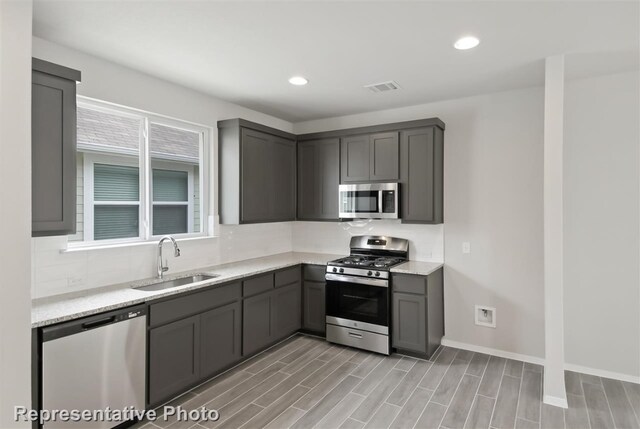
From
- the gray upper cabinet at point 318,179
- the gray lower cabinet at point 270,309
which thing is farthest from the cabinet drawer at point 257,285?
the gray upper cabinet at point 318,179

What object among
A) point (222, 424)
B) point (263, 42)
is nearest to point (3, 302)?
point (222, 424)

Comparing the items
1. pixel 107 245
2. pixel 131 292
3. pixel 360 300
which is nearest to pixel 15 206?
pixel 131 292

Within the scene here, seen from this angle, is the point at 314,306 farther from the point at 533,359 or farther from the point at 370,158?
the point at 533,359

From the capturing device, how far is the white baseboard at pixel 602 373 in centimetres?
327

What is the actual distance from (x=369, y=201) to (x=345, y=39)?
202cm

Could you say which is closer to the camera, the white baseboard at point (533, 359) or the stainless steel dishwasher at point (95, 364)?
the stainless steel dishwasher at point (95, 364)

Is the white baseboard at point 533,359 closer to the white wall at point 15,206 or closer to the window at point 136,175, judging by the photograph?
the window at point 136,175

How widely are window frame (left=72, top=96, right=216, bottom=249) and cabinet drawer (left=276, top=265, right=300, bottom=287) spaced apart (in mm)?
885

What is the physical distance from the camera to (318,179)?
4.73m

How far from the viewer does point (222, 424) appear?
262 cm

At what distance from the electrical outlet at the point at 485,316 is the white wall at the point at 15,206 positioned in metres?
3.83

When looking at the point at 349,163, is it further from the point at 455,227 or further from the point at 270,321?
the point at 270,321

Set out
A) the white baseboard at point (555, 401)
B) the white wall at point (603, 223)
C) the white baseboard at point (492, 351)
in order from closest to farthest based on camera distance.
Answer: the white baseboard at point (555, 401) < the white wall at point (603, 223) < the white baseboard at point (492, 351)

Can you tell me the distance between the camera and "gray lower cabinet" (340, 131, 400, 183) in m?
4.16
